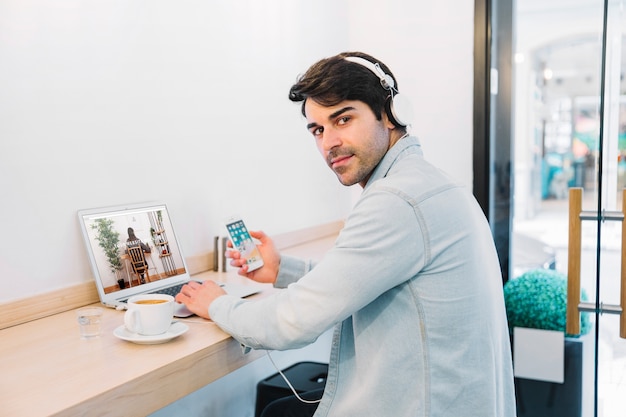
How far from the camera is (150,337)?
49.1 inches

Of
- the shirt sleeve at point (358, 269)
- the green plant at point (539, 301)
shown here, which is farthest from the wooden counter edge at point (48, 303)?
the green plant at point (539, 301)

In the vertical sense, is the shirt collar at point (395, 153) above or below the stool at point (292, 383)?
above

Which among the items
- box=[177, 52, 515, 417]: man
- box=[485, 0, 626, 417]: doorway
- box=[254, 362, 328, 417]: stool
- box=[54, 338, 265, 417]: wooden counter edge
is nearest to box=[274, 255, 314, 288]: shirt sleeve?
box=[54, 338, 265, 417]: wooden counter edge

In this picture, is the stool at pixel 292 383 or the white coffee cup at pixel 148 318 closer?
the white coffee cup at pixel 148 318

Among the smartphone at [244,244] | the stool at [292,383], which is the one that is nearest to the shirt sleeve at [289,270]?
the smartphone at [244,244]

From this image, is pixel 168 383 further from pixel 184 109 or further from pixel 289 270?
pixel 184 109

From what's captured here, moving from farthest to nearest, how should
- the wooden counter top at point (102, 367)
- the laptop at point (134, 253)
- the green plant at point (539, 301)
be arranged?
the green plant at point (539, 301) < the laptop at point (134, 253) < the wooden counter top at point (102, 367)

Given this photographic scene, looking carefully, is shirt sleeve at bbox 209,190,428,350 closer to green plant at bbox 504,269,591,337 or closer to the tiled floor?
the tiled floor

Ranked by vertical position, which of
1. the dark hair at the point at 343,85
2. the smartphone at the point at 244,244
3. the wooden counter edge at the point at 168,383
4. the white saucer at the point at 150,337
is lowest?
the wooden counter edge at the point at 168,383

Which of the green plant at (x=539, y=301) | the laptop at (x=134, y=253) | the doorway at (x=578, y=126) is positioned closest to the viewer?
the laptop at (x=134, y=253)

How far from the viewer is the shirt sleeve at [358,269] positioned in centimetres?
107

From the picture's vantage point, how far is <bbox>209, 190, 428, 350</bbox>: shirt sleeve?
3.51ft

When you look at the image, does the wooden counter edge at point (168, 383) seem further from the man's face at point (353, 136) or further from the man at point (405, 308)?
the man's face at point (353, 136)

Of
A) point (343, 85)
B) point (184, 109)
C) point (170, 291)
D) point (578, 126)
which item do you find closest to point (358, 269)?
point (343, 85)
